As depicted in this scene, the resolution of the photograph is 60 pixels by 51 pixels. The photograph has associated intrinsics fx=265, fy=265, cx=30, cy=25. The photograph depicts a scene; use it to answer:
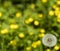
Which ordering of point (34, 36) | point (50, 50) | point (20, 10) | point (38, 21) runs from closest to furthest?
1. point (50, 50)
2. point (34, 36)
3. point (38, 21)
4. point (20, 10)

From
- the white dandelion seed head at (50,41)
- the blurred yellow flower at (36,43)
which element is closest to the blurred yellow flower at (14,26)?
the blurred yellow flower at (36,43)

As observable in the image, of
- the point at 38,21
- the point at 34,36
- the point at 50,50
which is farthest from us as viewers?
the point at 38,21

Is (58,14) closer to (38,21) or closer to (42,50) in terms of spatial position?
(38,21)

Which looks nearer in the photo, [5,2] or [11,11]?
[11,11]

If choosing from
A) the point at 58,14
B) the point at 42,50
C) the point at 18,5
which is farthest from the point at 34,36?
the point at 18,5

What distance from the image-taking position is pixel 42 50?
3.46 meters

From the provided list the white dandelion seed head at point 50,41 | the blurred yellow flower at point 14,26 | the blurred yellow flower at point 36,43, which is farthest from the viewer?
the blurred yellow flower at point 14,26

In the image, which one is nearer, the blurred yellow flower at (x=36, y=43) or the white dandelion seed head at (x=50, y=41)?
the white dandelion seed head at (x=50, y=41)

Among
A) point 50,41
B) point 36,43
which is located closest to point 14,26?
point 36,43

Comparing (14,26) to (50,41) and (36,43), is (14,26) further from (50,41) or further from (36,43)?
(50,41)

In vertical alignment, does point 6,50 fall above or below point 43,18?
below

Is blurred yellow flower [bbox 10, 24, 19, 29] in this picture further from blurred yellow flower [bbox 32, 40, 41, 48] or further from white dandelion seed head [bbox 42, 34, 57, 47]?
white dandelion seed head [bbox 42, 34, 57, 47]

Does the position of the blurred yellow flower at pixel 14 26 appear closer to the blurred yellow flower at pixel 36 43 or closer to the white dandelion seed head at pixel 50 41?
the blurred yellow flower at pixel 36 43

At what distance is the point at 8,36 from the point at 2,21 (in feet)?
1.44
